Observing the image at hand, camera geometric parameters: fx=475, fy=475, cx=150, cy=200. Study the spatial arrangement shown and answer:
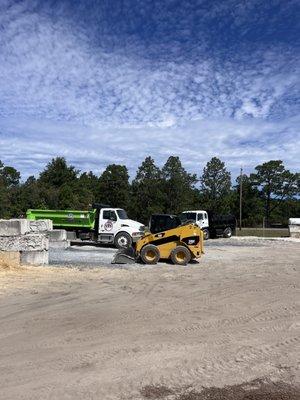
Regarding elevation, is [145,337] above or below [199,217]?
below

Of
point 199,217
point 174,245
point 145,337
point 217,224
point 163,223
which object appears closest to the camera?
point 145,337

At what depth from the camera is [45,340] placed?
278 inches

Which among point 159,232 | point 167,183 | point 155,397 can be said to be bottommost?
point 155,397

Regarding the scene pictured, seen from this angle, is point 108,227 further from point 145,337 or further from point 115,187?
point 115,187

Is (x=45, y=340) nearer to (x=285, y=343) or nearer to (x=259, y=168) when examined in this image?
(x=285, y=343)

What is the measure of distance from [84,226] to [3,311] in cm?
1706

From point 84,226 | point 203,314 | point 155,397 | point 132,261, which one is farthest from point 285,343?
point 84,226

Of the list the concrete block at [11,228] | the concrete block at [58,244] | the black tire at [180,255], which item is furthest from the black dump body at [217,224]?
the concrete block at [11,228]

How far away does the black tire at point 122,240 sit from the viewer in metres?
24.0

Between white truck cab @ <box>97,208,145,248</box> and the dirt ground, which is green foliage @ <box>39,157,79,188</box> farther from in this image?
the dirt ground

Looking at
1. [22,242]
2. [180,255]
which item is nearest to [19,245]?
[22,242]

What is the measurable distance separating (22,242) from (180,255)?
228 inches

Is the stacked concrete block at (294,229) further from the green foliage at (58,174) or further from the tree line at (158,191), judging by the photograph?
the green foliage at (58,174)

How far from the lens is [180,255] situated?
17.7 meters
